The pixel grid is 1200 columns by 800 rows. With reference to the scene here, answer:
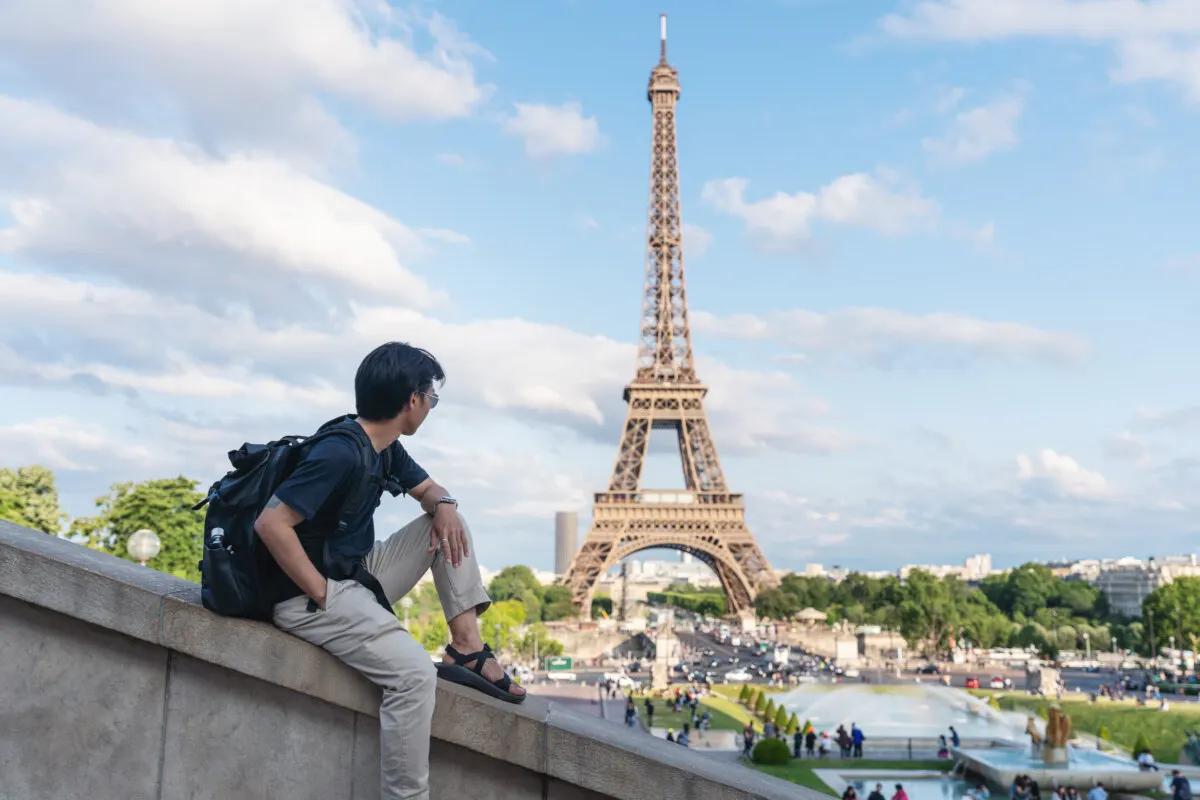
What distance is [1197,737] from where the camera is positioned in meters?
33.7

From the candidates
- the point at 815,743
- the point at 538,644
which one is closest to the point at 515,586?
the point at 538,644

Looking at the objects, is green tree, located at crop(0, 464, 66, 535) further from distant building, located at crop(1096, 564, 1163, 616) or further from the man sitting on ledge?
distant building, located at crop(1096, 564, 1163, 616)

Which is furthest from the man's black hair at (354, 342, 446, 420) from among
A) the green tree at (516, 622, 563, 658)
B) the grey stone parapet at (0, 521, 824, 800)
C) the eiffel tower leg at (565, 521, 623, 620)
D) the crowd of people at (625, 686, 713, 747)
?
the eiffel tower leg at (565, 521, 623, 620)

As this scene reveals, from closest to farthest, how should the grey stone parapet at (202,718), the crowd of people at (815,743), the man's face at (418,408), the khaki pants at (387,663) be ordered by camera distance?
1. the khaki pants at (387,663)
2. the grey stone parapet at (202,718)
3. the man's face at (418,408)
4. the crowd of people at (815,743)

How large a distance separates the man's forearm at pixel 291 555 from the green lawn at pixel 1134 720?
37.5 metres

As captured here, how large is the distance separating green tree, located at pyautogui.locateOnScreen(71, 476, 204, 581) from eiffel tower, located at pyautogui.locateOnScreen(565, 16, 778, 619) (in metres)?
34.0

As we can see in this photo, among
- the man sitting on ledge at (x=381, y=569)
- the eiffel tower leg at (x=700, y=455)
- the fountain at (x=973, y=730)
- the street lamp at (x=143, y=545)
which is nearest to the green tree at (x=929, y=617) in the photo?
the eiffel tower leg at (x=700, y=455)

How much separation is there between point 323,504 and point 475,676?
100 cm

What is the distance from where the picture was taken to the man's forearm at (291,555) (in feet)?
12.1

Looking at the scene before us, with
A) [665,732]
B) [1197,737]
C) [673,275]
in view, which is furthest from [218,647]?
[673,275]

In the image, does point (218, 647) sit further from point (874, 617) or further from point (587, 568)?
point (874, 617)

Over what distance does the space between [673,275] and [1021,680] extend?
3841 cm

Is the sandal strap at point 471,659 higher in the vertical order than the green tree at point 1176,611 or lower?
higher

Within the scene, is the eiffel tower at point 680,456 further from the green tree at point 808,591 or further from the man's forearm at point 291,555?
the man's forearm at point 291,555
